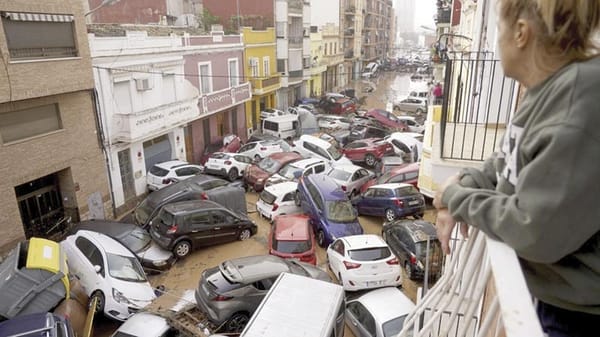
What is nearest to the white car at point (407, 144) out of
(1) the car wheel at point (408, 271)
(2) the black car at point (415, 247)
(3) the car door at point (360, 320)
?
(2) the black car at point (415, 247)

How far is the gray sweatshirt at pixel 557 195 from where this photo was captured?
1034 mm

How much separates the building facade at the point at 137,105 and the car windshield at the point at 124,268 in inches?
240

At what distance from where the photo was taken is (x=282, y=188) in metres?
14.6

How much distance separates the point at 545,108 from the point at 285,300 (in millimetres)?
5927

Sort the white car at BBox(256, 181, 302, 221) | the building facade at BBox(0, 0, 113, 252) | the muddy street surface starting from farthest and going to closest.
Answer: the white car at BBox(256, 181, 302, 221) < the building facade at BBox(0, 0, 113, 252) < the muddy street surface

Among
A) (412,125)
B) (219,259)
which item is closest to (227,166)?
(219,259)

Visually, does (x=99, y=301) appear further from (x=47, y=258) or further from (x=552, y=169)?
(x=552, y=169)

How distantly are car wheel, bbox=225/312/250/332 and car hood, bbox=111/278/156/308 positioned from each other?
7.39ft

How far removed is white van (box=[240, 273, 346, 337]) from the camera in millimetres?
5918

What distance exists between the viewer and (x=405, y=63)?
81.1 metres

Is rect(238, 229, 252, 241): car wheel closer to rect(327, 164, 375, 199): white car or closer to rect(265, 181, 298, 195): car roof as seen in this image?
rect(265, 181, 298, 195): car roof

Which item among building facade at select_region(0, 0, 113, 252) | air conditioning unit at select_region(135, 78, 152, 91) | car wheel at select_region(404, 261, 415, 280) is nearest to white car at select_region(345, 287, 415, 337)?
car wheel at select_region(404, 261, 415, 280)

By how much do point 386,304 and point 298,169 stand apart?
9.24 m

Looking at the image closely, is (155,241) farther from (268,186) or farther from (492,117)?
(492,117)
